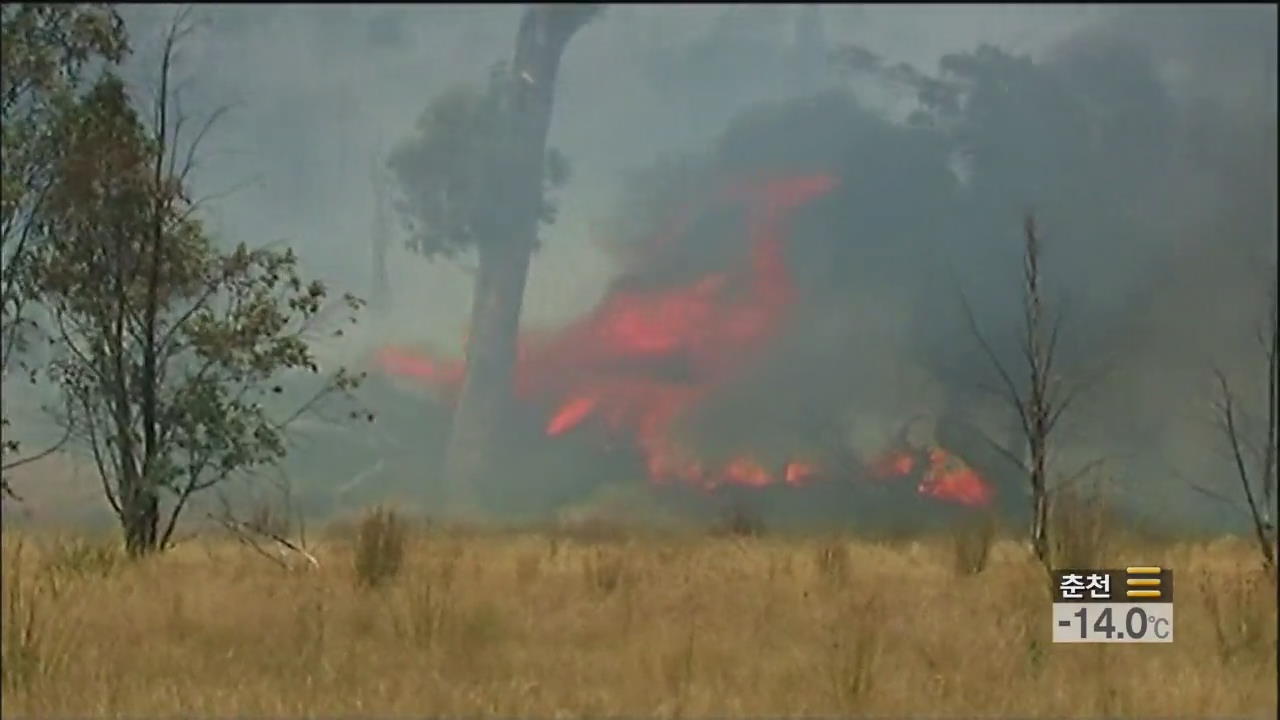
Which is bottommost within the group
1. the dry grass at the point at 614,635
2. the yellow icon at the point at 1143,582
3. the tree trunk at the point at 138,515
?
the dry grass at the point at 614,635

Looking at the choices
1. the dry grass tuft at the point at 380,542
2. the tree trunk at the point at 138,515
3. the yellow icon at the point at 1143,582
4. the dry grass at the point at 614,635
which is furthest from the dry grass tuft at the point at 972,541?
the tree trunk at the point at 138,515

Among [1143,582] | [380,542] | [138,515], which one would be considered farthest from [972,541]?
[138,515]

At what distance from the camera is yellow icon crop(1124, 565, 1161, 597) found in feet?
18.3

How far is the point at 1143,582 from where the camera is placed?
5633 millimetres

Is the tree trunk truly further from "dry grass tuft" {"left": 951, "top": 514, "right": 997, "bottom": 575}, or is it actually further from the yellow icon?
the yellow icon

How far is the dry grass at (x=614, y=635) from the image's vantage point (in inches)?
213

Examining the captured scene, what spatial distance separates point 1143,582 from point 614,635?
2.34 m

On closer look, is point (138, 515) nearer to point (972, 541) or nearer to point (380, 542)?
point (380, 542)

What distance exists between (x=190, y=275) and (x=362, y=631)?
3.41 meters

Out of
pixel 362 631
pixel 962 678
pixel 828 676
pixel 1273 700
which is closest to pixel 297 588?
pixel 362 631

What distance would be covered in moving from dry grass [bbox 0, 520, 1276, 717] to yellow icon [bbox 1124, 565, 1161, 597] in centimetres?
27

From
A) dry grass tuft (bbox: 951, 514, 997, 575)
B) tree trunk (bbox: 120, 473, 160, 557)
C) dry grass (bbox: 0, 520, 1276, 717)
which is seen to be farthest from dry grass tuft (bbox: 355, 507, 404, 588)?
dry grass tuft (bbox: 951, 514, 997, 575)

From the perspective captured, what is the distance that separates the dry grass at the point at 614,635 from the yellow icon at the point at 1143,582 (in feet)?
0.89

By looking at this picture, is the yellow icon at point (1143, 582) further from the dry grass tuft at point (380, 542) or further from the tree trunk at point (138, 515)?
the tree trunk at point (138, 515)
